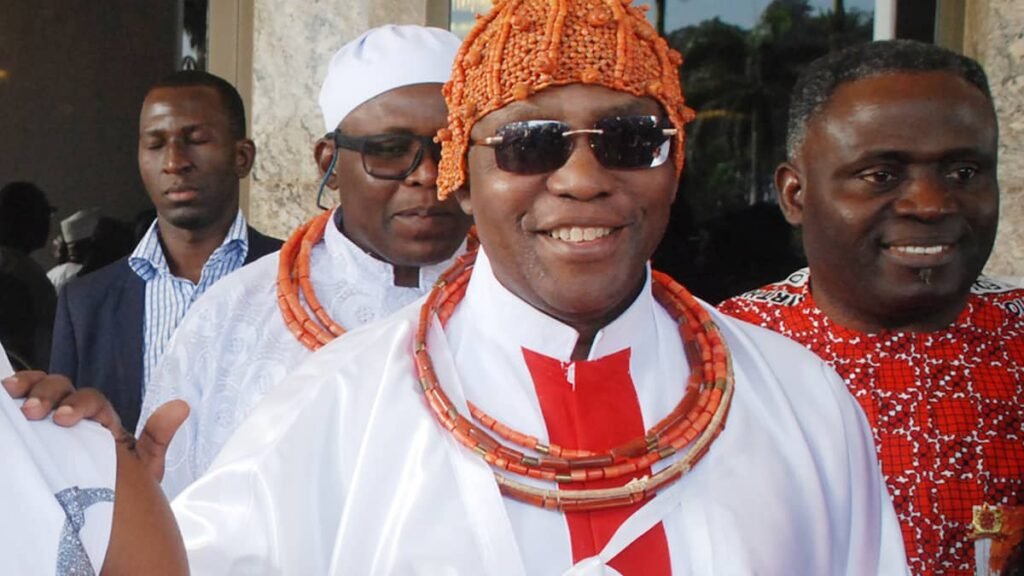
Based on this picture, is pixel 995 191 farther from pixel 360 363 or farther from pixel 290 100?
pixel 290 100

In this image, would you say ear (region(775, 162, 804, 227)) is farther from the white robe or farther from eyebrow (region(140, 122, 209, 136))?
eyebrow (region(140, 122, 209, 136))

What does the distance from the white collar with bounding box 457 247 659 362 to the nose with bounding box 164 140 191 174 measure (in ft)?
6.70

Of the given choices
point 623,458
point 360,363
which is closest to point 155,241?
point 360,363

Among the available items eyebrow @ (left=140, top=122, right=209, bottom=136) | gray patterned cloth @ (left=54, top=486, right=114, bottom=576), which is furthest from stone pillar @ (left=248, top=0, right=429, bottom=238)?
gray patterned cloth @ (left=54, top=486, right=114, bottom=576)

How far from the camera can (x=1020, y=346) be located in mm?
3064

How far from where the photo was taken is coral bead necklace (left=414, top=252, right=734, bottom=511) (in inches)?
89.0

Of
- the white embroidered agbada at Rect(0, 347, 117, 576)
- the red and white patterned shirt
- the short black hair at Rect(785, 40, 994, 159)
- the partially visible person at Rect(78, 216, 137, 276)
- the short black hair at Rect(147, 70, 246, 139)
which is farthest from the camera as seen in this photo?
the partially visible person at Rect(78, 216, 137, 276)

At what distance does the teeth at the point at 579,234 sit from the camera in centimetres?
230

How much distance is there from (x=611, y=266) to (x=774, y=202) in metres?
3.29

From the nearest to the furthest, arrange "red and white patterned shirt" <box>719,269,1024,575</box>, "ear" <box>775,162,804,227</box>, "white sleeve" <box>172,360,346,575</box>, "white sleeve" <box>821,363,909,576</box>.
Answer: "white sleeve" <box>172,360,346,575</box>
"white sleeve" <box>821,363,909,576</box>
"red and white patterned shirt" <box>719,269,1024,575</box>
"ear" <box>775,162,804,227</box>

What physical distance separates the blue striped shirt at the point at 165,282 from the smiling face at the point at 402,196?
0.89 metres

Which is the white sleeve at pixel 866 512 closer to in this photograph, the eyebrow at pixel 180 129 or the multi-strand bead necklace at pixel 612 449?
the multi-strand bead necklace at pixel 612 449

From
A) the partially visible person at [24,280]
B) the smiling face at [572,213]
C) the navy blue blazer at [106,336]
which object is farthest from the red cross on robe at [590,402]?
the partially visible person at [24,280]

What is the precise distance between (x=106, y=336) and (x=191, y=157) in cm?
68
